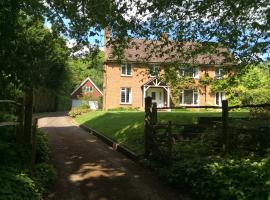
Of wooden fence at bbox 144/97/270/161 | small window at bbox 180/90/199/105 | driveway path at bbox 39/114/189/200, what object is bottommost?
driveway path at bbox 39/114/189/200

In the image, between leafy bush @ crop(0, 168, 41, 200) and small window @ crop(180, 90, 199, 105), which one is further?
small window @ crop(180, 90, 199, 105)

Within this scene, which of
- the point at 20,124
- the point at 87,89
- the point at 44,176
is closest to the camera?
the point at 44,176

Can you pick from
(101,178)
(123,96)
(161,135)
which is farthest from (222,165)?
(123,96)

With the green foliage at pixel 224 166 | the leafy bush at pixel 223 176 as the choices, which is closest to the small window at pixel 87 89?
the green foliage at pixel 224 166

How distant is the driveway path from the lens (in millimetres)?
9650

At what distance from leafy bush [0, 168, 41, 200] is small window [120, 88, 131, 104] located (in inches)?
1673

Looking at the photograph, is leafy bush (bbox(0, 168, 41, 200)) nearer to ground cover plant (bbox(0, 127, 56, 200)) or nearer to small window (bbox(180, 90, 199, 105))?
ground cover plant (bbox(0, 127, 56, 200))

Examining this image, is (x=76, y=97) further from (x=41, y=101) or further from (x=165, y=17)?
(x=165, y=17)

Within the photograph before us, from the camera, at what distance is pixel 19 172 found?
29.1ft

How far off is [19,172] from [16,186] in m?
1.01

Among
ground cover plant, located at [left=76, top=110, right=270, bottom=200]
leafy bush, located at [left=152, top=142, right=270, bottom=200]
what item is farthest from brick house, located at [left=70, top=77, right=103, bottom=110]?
leafy bush, located at [left=152, top=142, right=270, bottom=200]

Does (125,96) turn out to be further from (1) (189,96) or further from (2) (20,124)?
(2) (20,124)

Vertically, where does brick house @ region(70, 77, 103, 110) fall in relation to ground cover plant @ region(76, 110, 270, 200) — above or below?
above

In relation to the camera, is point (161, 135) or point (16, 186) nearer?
point (16, 186)
